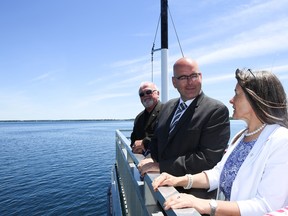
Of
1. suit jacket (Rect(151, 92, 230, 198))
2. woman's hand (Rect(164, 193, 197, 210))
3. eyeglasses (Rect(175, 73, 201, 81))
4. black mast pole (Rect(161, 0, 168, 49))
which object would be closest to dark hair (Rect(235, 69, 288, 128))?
suit jacket (Rect(151, 92, 230, 198))

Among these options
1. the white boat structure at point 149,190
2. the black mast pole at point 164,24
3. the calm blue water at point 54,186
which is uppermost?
the black mast pole at point 164,24

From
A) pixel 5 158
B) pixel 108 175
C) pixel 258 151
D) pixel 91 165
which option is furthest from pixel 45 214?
pixel 5 158

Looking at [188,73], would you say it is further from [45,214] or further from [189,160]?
[45,214]

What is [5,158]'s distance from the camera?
96.8ft

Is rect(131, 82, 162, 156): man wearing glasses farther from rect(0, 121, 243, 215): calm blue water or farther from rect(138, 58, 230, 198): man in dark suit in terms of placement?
rect(0, 121, 243, 215): calm blue water

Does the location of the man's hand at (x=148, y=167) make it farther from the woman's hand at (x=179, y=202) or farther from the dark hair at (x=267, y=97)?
the dark hair at (x=267, y=97)

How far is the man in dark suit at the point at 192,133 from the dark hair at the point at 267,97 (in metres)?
0.71

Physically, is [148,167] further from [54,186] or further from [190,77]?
[54,186]

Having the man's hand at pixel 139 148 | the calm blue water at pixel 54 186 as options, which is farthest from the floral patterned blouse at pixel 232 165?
the calm blue water at pixel 54 186

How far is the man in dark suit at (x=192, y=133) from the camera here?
8.49 feet

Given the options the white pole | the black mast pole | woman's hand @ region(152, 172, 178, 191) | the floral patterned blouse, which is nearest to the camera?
the floral patterned blouse

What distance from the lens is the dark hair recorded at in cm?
187

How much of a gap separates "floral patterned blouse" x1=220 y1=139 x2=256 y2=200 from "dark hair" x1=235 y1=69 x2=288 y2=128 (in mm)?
256

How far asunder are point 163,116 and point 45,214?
12014 mm
